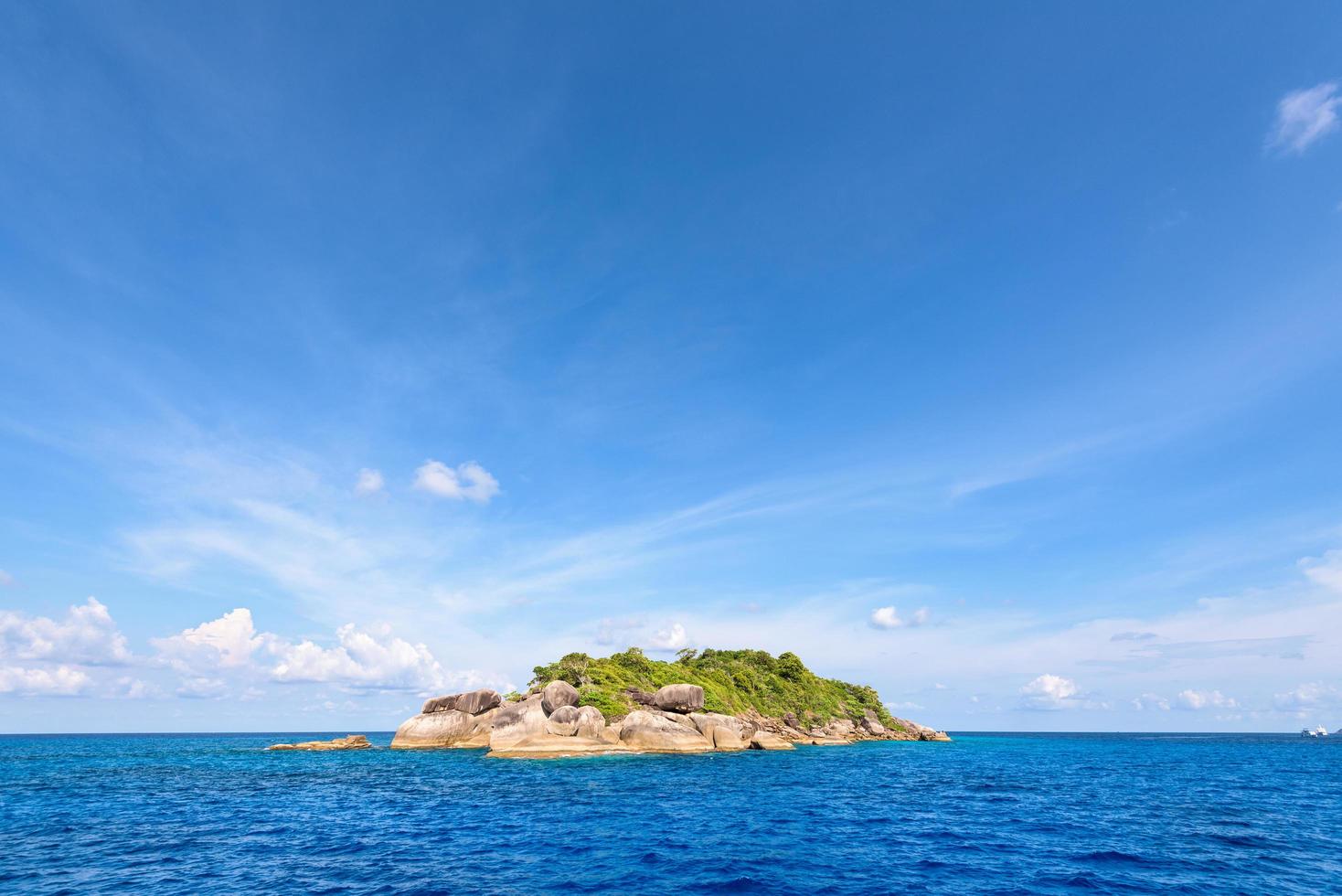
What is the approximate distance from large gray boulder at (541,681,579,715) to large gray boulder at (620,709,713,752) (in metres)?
6.43

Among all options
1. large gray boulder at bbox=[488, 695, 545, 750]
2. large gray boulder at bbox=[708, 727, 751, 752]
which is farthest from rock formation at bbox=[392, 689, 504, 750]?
large gray boulder at bbox=[708, 727, 751, 752]

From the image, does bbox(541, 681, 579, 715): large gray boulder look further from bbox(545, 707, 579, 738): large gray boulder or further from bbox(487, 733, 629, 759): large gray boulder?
bbox(487, 733, 629, 759): large gray boulder

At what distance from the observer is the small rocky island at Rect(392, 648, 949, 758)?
60.7 m

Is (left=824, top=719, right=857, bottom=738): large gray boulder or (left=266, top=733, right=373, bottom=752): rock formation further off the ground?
(left=824, top=719, right=857, bottom=738): large gray boulder

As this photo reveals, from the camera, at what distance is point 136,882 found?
1914 centimetres

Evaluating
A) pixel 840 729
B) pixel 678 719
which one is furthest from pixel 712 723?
pixel 840 729

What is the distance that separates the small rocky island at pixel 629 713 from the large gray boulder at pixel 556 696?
0.09m

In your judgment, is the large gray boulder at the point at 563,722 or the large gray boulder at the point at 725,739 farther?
the large gray boulder at the point at 725,739

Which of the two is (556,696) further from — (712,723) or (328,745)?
(328,745)

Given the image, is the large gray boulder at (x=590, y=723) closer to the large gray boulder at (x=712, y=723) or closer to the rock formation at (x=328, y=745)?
the large gray boulder at (x=712, y=723)

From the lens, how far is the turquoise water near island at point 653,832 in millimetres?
19641

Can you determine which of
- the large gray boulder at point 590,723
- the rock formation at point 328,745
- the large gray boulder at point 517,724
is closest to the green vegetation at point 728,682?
the large gray boulder at point 590,723

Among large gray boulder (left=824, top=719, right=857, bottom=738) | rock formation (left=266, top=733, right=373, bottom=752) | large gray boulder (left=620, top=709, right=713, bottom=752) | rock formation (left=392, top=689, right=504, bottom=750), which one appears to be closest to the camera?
large gray boulder (left=620, top=709, right=713, bottom=752)

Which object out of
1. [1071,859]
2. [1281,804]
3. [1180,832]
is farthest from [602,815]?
[1281,804]
